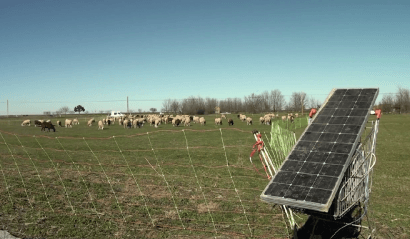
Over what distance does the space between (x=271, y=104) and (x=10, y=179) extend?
97353mm

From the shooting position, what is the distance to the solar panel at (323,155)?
3.24 meters

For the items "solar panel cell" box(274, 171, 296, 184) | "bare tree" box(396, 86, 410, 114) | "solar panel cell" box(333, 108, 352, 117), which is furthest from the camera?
"bare tree" box(396, 86, 410, 114)

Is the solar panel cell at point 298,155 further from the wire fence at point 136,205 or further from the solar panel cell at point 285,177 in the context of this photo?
the wire fence at point 136,205

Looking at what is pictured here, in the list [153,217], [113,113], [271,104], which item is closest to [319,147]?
[153,217]

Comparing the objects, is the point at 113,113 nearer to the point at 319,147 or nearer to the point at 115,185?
the point at 115,185

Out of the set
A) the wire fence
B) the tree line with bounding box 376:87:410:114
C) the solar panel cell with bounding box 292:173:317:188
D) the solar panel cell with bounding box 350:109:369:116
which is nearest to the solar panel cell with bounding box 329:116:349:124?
the solar panel cell with bounding box 350:109:369:116

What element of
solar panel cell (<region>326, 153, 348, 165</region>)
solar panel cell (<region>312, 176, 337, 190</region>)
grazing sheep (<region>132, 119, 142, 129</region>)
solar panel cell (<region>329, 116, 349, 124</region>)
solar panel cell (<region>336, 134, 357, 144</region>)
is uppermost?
solar panel cell (<region>329, 116, 349, 124</region>)

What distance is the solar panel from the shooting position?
3236mm

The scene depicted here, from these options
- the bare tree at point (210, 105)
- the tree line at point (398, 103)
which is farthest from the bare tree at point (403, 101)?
the bare tree at point (210, 105)

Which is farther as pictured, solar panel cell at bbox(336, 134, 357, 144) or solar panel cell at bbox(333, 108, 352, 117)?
solar panel cell at bbox(333, 108, 352, 117)

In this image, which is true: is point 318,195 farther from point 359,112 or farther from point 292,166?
point 359,112

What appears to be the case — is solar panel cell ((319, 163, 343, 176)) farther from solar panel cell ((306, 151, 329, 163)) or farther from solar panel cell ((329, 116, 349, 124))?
solar panel cell ((329, 116, 349, 124))

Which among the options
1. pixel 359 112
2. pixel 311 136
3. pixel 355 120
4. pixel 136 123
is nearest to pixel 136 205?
pixel 311 136

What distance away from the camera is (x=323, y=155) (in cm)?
381
